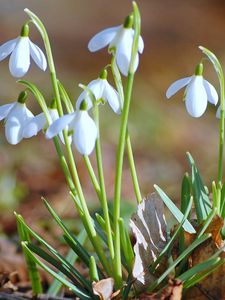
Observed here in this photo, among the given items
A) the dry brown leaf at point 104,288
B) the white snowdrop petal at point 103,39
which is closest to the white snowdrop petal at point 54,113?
the white snowdrop petal at point 103,39

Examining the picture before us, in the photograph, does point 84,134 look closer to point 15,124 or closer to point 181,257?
A: point 15,124

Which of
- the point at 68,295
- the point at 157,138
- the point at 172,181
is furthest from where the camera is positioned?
the point at 157,138

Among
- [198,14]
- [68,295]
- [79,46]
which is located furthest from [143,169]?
[198,14]

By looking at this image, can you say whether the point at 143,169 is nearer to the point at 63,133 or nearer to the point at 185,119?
the point at 185,119

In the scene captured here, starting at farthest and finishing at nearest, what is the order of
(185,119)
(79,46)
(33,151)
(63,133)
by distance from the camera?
(79,46) < (185,119) < (33,151) < (63,133)

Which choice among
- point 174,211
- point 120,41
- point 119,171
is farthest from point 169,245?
point 120,41

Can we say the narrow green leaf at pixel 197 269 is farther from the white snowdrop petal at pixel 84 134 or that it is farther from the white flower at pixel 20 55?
the white flower at pixel 20 55
